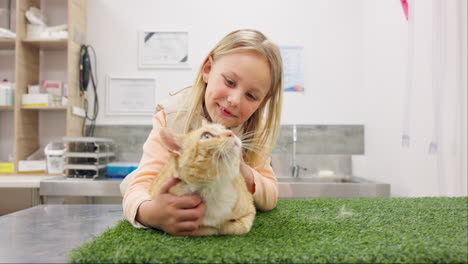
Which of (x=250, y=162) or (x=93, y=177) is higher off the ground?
(x=250, y=162)

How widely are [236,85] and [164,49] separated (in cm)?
→ 206

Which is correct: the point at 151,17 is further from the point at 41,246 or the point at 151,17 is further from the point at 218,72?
the point at 41,246

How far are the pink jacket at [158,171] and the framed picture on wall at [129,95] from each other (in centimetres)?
170

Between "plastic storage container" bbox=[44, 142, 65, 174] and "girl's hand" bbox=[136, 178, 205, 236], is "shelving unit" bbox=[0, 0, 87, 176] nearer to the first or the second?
"plastic storage container" bbox=[44, 142, 65, 174]

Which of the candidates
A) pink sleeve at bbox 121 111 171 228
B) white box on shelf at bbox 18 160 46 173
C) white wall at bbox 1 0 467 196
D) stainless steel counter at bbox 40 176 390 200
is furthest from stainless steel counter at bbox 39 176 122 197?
pink sleeve at bbox 121 111 171 228

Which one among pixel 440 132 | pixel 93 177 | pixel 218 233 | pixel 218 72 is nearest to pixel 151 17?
pixel 93 177

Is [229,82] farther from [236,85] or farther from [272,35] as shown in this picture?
[272,35]

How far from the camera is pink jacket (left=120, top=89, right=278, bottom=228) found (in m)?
0.91

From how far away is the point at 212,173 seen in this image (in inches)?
28.2

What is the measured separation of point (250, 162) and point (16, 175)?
7.11 feet

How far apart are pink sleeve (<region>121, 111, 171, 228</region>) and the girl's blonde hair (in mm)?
113

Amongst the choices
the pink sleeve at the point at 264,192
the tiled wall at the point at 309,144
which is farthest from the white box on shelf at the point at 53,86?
the pink sleeve at the point at 264,192

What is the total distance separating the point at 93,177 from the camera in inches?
92.7

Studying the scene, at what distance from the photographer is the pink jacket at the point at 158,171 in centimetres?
91
